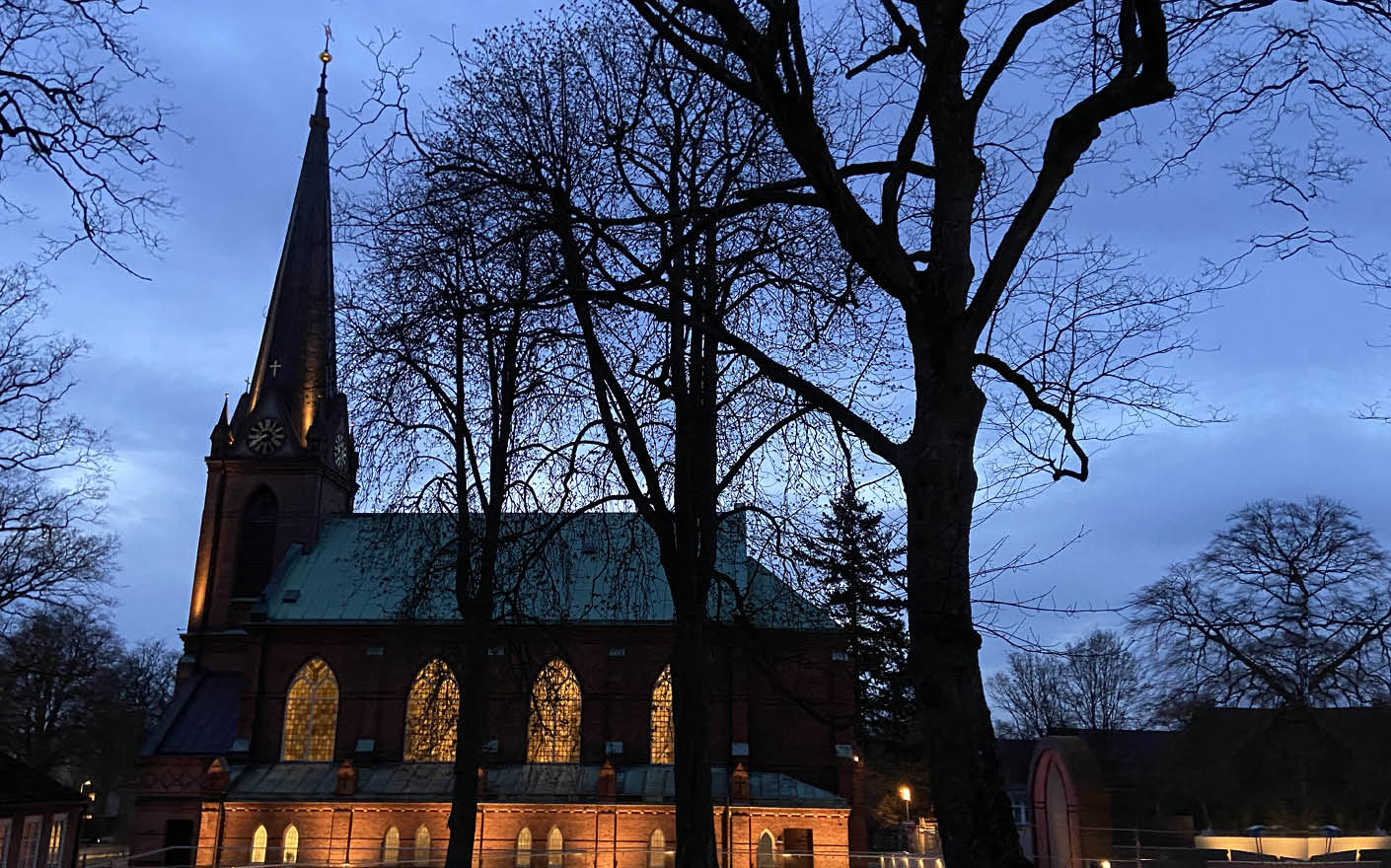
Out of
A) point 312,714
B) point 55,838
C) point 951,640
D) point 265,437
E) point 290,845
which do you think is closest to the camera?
point 951,640

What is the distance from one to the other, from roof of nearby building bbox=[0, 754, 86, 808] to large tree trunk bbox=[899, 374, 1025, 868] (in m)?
23.9

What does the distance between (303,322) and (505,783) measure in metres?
21.4

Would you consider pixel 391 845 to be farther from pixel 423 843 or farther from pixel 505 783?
pixel 505 783

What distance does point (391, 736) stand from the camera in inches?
1480

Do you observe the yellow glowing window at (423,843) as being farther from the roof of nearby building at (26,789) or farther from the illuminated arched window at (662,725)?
the roof of nearby building at (26,789)

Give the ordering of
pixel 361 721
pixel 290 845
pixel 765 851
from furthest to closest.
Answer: pixel 361 721
pixel 290 845
pixel 765 851

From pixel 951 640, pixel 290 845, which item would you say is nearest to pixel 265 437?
pixel 290 845

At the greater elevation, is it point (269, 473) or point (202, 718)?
point (269, 473)

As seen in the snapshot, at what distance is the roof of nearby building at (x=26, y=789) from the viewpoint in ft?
75.0

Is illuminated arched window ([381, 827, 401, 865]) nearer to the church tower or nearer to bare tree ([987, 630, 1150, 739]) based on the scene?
the church tower

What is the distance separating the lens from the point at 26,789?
23797 mm

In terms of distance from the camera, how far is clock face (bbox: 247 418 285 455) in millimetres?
42875

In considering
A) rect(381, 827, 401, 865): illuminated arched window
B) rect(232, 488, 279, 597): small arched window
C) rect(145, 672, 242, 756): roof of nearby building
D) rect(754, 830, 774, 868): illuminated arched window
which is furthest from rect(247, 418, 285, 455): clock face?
rect(754, 830, 774, 868): illuminated arched window

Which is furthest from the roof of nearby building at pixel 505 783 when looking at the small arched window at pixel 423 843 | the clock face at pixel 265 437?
the clock face at pixel 265 437
